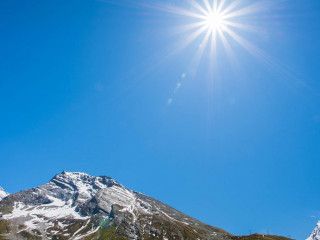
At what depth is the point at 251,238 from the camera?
191625mm

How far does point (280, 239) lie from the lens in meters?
194

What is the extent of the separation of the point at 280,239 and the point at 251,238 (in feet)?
73.9
